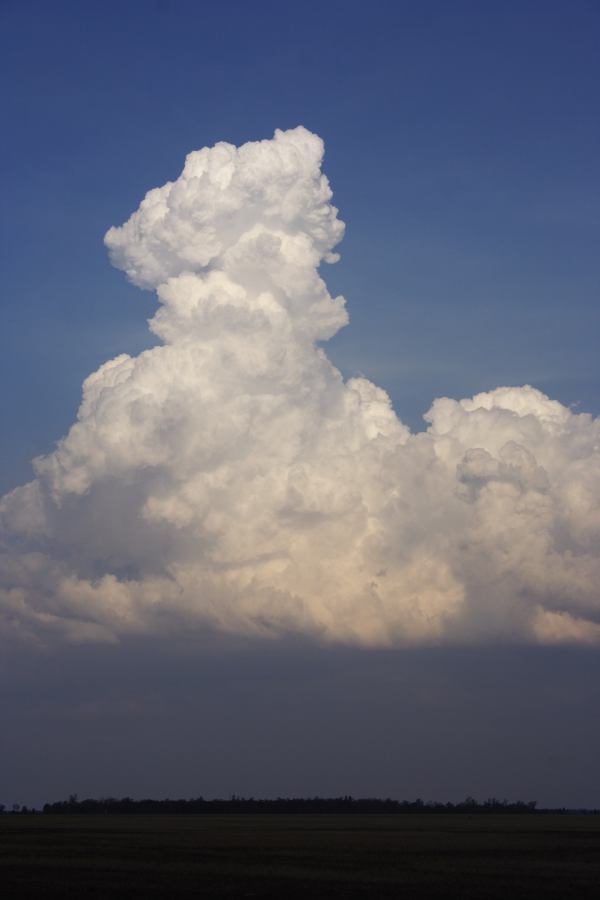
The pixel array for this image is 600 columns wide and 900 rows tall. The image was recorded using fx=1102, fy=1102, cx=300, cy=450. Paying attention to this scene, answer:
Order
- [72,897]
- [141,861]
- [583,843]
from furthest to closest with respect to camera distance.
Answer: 1. [583,843]
2. [141,861]
3. [72,897]

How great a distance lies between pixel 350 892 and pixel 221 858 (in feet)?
86.3

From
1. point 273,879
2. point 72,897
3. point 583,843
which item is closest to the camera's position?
point 72,897

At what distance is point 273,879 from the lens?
59.4 meters

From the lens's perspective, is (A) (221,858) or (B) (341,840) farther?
(B) (341,840)

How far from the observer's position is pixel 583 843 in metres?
102

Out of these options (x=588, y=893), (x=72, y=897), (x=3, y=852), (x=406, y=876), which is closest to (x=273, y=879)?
(x=406, y=876)

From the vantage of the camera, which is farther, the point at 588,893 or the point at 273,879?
the point at 273,879

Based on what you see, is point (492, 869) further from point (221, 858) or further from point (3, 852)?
point (3, 852)

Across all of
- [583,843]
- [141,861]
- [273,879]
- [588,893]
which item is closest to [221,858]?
[141,861]

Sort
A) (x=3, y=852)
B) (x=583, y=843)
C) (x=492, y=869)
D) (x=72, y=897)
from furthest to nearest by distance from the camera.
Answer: (x=583, y=843)
(x=3, y=852)
(x=492, y=869)
(x=72, y=897)

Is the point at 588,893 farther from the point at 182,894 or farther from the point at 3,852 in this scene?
the point at 3,852

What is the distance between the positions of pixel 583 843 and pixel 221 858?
41252 mm

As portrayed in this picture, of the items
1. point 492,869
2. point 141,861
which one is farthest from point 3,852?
point 492,869

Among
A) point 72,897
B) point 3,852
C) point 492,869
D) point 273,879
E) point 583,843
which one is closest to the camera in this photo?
point 72,897
